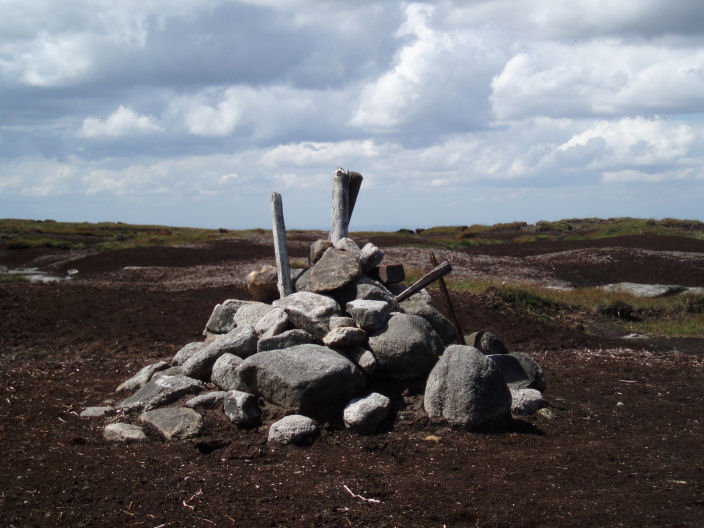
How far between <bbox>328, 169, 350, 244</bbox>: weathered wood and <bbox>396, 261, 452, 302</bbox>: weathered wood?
1.67m

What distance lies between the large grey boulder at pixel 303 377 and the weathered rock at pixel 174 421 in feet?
2.93

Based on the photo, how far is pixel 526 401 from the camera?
927 cm

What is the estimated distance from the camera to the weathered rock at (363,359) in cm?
909

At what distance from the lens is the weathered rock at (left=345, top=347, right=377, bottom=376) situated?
909 cm

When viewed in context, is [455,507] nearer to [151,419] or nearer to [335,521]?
[335,521]

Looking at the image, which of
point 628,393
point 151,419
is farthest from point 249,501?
point 628,393

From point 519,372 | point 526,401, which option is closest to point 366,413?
point 526,401

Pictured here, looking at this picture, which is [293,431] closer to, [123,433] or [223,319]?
[123,433]

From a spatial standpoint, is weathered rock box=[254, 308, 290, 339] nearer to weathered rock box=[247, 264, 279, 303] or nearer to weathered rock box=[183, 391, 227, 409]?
weathered rock box=[183, 391, 227, 409]

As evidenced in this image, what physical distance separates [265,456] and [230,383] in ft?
6.27

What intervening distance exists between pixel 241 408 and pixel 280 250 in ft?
11.8

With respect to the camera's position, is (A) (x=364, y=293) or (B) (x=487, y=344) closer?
(A) (x=364, y=293)

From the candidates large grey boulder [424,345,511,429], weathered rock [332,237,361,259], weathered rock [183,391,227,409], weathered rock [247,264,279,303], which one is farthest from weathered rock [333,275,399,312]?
weathered rock [183,391,227,409]

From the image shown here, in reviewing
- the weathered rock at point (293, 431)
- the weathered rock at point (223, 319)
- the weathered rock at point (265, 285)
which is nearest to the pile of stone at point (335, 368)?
the weathered rock at point (293, 431)
